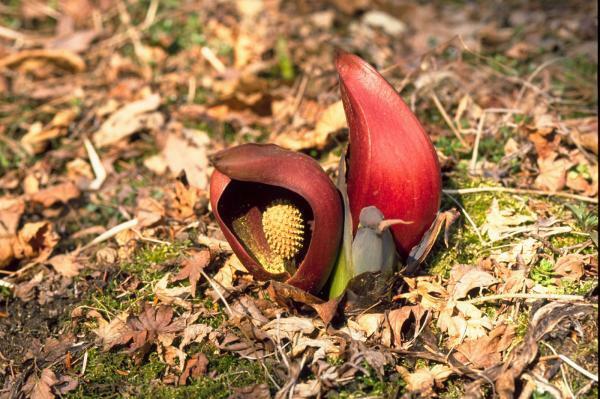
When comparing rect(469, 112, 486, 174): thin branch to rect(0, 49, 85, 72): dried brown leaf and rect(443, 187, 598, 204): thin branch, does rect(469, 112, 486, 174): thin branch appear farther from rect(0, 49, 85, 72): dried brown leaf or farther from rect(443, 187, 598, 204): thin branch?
rect(0, 49, 85, 72): dried brown leaf

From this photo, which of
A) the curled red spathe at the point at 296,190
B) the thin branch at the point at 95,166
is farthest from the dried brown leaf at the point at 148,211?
the curled red spathe at the point at 296,190

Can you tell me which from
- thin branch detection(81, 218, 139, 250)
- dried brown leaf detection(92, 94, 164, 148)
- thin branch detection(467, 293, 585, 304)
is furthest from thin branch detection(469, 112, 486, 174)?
dried brown leaf detection(92, 94, 164, 148)

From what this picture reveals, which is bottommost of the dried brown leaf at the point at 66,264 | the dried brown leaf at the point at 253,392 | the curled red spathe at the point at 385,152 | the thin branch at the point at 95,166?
the dried brown leaf at the point at 66,264

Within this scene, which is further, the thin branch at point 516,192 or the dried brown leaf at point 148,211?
the dried brown leaf at point 148,211

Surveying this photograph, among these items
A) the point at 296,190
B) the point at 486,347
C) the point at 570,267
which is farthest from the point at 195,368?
the point at 570,267

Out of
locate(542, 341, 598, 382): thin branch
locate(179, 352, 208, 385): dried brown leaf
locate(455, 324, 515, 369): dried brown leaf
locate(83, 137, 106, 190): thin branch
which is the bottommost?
locate(179, 352, 208, 385): dried brown leaf

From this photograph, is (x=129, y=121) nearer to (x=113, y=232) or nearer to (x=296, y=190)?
(x=113, y=232)

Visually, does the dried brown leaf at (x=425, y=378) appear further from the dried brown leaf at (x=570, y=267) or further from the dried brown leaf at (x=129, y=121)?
the dried brown leaf at (x=129, y=121)

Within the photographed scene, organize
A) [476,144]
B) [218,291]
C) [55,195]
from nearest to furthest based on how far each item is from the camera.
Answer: [218,291]
[476,144]
[55,195]
